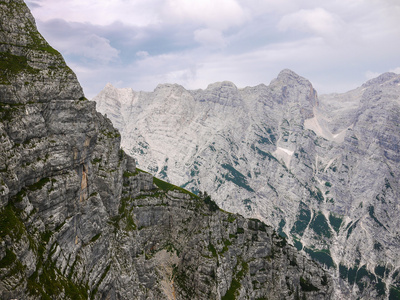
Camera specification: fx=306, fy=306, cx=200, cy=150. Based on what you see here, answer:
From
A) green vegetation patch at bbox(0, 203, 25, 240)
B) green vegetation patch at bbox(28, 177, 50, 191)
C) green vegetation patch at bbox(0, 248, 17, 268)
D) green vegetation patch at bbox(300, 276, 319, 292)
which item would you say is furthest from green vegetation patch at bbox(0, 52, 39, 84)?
green vegetation patch at bbox(300, 276, 319, 292)

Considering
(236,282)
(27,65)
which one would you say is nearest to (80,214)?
(27,65)

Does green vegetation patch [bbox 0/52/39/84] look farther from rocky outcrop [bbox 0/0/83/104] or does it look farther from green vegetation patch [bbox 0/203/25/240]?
green vegetation patch [bbox 0/203/25/240]

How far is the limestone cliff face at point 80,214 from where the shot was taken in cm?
6281

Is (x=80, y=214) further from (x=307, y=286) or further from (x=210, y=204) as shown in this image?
(x=307, y=286)

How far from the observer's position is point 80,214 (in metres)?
88.0

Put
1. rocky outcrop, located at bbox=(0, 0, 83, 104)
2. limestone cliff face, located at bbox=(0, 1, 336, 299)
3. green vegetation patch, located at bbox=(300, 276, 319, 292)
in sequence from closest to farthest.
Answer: limestone cliff face, located at bbox=(0, 1, 336, 299), rocky outcrop, located at bbox=(0, 0, 83, 104), green vegetation patch, located at bbox=(300, 276, 319, 292)

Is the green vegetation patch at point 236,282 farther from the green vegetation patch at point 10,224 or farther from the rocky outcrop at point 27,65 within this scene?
the rocky outcrop at point 27,65

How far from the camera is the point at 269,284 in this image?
175375mm

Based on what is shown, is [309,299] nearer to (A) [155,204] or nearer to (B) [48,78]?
(A) [155,204]

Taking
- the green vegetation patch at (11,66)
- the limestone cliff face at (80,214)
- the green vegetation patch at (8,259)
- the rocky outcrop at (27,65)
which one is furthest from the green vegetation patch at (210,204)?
the green vegetation patch at (8,259)

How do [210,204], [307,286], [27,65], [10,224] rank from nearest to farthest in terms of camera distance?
[10,224], [27,65], [210,204], [307,286]

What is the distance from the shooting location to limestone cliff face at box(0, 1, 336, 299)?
206 feet

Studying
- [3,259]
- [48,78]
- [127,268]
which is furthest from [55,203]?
[127,268]

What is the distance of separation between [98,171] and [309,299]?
15284cm
